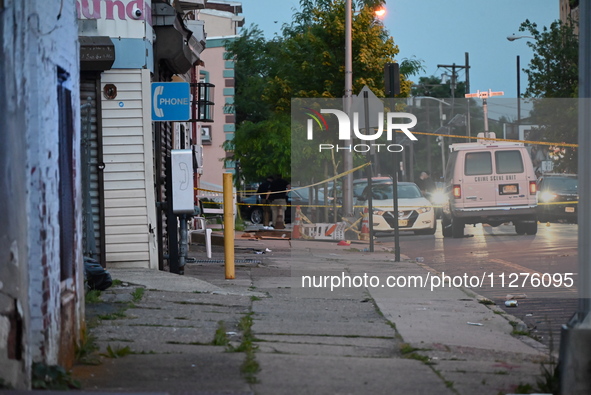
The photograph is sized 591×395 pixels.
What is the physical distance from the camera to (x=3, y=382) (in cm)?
494

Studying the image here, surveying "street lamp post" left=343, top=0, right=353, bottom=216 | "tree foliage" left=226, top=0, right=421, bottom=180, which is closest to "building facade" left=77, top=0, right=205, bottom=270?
"street lamp post" left=343, top=0, right=353, bottom=216

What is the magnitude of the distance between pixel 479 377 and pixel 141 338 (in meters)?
2.44

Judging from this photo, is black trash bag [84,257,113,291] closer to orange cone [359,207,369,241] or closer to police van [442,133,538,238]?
police van [442,133,538,238]

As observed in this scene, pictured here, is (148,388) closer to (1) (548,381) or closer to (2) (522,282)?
(1) (548,381)

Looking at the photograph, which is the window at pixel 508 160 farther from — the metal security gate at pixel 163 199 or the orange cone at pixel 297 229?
the orange cone at pixel 297 229

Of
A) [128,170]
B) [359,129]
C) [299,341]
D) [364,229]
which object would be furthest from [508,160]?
[299,341]

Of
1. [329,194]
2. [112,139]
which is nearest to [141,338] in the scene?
[112,139]

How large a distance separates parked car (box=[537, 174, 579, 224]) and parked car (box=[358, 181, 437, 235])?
2.28 meters

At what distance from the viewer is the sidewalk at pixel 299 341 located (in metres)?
5.49

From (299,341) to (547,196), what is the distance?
1353cm

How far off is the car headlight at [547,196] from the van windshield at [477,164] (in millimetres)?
2810

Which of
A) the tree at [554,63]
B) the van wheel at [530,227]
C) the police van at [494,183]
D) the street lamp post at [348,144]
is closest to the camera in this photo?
the police van at [494,183]

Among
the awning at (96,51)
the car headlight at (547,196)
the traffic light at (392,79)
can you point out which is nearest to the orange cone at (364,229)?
the car headlight at (547,196)

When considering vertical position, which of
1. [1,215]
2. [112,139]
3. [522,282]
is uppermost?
[112,139]
